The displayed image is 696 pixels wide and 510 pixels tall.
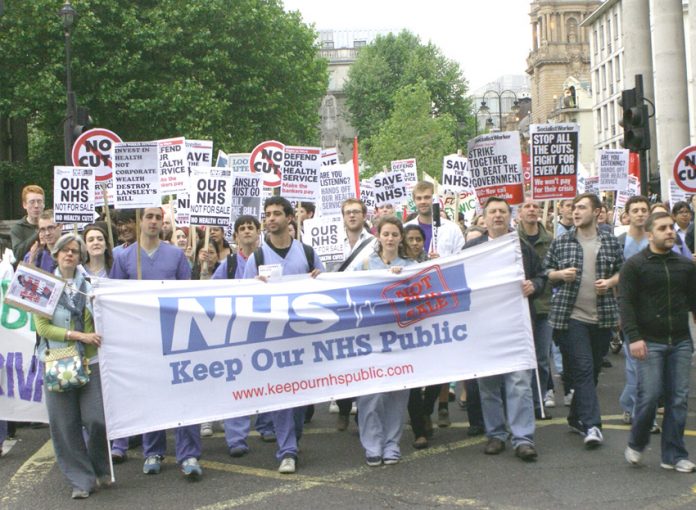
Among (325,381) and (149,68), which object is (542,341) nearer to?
(325,381)

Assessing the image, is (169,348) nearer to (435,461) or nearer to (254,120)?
(435,461)

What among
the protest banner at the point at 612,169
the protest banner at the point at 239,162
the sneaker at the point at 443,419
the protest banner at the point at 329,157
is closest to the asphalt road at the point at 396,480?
the sneaker at the point at 443,419

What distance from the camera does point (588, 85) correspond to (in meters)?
104

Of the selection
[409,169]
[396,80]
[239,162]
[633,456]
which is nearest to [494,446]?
[633,456]

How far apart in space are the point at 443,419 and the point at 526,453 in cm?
166

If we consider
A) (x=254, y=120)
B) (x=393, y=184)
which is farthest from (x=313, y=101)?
(x=393, y=184)

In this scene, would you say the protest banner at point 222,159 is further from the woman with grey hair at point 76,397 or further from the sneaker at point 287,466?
the sneaker at point 287,466

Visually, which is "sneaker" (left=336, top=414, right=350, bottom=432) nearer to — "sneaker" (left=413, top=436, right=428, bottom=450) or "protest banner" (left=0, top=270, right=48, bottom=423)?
"sneaker" (left=413, top=436, right=428, bottom=450)

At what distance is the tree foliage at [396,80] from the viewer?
74688mm

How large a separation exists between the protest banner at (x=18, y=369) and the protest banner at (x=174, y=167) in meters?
4.82

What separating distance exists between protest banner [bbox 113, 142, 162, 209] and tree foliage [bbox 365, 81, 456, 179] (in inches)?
2119

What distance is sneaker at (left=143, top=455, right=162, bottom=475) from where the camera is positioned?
24.0ft

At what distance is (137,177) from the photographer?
9180 mm

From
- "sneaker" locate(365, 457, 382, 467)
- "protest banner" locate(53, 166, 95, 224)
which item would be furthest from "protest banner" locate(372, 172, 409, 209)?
"sneaker" locate(365, 457, 382, 467)
